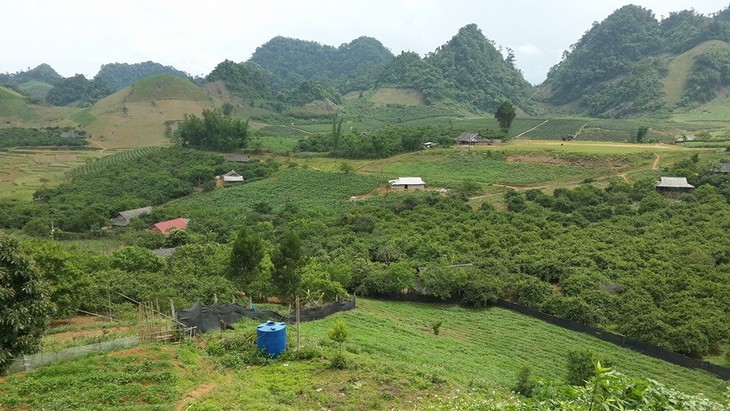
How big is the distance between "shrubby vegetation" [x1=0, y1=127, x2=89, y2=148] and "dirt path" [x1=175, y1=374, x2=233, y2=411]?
311 feet

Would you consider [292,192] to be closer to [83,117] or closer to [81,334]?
[81,334]

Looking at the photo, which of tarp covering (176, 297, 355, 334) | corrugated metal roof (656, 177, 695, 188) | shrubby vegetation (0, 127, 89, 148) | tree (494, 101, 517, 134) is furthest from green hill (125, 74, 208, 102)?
tarp covering (176, 297, 355, 334)

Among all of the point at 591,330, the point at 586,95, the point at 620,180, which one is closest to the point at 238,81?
the point at 586,95

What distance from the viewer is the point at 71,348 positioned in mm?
13492

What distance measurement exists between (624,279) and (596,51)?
153 meters

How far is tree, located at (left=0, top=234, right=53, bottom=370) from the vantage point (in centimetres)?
1102

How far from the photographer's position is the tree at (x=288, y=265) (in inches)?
933

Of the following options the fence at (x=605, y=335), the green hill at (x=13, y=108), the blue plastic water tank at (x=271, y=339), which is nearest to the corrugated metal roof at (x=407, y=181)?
the fence at (x=605, y=335)

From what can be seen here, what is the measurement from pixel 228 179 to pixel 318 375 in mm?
56263

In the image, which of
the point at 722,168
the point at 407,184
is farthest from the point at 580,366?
the point at 722,168

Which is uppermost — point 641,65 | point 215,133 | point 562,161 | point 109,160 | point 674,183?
point 641,65

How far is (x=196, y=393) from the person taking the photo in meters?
12.0

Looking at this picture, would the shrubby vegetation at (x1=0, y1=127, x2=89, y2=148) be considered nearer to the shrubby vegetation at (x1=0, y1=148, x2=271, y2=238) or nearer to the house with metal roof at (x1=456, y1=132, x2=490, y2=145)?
the shrubby vegetation at (x1=0, y1=148, x2=271, y2=238)

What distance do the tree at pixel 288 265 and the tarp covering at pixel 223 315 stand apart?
2.45 metres
